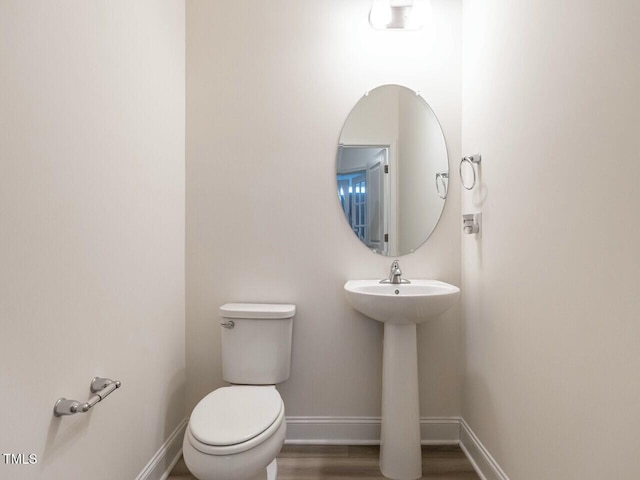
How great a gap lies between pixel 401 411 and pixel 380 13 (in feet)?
6.32

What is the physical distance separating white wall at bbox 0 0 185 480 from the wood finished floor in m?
0.59

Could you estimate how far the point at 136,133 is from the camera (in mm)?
1452

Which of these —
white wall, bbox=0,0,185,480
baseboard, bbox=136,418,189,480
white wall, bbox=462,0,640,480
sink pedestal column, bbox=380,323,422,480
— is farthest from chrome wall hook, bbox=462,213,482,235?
baseboard, bbox=136,418,189,480

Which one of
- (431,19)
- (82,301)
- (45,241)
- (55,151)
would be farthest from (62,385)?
(431,19)

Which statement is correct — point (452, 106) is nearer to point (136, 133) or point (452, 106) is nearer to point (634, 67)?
point (634, 67)

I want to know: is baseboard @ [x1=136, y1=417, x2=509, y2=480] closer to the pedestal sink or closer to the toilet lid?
the pedestal sink

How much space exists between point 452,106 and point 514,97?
0.58 meters

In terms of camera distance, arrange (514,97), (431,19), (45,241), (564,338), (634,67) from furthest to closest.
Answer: (431,19) → (514,97) → (564,338) → (45,241) → (634,67)

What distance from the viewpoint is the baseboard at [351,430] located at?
1.95m

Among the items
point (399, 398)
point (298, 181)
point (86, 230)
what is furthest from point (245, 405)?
point (298, 181)

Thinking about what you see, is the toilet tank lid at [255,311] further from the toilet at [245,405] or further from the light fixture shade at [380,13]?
the light fixture shade at [380,13]

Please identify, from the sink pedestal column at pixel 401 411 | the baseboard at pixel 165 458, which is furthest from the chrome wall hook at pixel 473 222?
the baseboard at pixel 165 458

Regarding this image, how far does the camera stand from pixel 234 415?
4.54ft

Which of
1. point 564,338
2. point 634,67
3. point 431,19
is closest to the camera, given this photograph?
point 634,67
